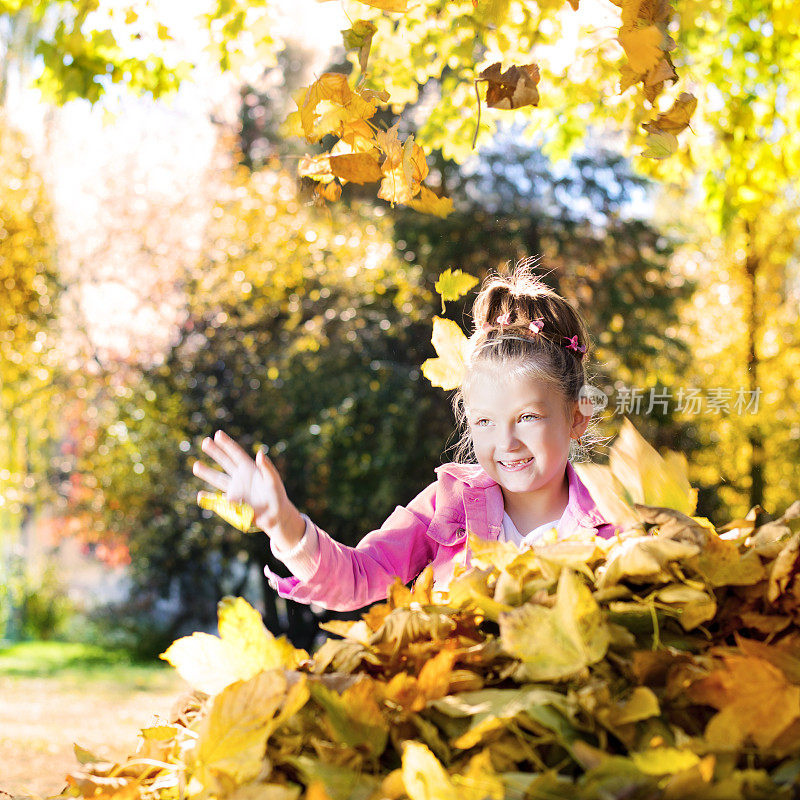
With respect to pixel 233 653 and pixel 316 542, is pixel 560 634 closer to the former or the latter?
pixel 233 653

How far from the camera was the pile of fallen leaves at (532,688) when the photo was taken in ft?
1.65

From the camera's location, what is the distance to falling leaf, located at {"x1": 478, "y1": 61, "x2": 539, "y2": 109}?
3.36ft

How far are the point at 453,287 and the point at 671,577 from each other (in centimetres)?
52

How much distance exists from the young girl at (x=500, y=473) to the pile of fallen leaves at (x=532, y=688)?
497mm

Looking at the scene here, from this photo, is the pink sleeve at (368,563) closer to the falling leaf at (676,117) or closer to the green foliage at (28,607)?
the falling leaf at (676,117)

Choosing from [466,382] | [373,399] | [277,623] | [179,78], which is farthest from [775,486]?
[466,382]

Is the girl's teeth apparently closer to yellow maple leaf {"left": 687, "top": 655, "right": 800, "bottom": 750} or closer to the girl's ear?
the girl's ear

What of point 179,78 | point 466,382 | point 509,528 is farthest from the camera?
point 179,78

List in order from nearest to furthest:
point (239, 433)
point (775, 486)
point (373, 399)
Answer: point (373, 399), point (239, 433), point (775, 486)

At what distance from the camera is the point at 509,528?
1.40 metres

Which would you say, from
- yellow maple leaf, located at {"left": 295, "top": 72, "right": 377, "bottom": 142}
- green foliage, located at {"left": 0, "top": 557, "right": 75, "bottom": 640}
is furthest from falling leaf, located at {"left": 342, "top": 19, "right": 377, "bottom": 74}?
green foliage, located at {"left": 0, "top": 557, "right": 75, "bottom": 640}

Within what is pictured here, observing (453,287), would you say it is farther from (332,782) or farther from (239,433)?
(239,433)

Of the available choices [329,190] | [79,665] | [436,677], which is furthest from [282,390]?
[436,677]

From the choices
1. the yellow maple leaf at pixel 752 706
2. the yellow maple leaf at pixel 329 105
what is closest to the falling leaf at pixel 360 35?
the yellow maple leaf at pixel 329 105
